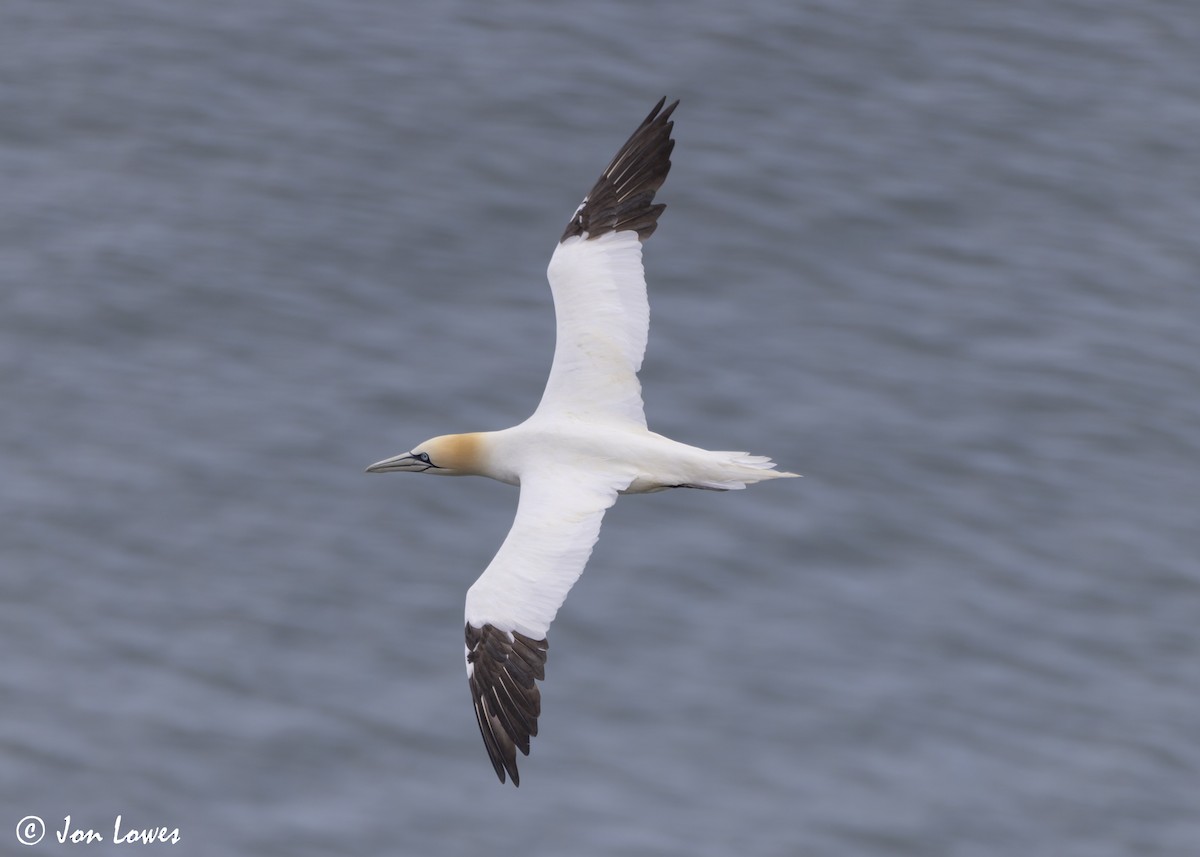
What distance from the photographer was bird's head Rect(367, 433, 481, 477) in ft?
44.7

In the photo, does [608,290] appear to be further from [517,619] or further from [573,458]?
[517,619]

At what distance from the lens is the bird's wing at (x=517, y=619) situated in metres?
12.0

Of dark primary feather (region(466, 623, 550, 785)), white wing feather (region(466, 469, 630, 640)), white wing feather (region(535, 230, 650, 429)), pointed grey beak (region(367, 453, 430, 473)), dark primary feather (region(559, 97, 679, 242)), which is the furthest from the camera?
dark primary feather (region(559, 97, 679, 242))

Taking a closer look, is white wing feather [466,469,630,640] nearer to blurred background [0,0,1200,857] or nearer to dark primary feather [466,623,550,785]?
dark primary feather [466,623,550,785]

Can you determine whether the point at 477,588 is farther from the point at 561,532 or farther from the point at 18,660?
the point at 18,660

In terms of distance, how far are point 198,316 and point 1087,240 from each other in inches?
354

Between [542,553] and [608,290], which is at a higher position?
[608,290]

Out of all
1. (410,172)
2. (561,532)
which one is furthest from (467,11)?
(561,532)

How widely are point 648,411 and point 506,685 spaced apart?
294 inches

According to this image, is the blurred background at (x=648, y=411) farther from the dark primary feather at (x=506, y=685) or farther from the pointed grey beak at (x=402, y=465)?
the dark primary feather at (x=506, y=685)

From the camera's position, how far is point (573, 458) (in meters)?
13.0

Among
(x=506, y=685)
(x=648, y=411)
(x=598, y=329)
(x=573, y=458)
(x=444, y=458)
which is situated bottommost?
(x=648, y=411)

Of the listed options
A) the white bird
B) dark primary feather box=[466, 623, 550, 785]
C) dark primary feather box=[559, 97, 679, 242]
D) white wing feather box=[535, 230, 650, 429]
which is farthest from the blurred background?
dark primary feather box=[466, 623, 550, 785]

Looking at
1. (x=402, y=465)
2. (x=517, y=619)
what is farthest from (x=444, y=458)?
(x=517, y=619)
